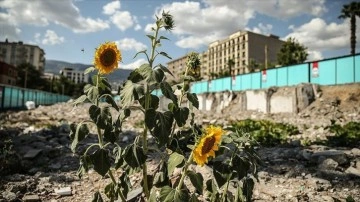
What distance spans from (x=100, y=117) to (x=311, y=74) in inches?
777

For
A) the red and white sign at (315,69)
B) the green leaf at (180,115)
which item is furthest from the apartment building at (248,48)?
the green leaf at (180,115)

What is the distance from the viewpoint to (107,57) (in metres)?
2.49

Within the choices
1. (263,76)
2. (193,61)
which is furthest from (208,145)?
(263,76)

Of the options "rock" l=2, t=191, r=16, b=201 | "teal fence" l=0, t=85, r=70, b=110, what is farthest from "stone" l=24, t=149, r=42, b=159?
"teal fence" l=0, t=85, r=70, b=110

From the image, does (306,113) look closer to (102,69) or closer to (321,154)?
(321,154)

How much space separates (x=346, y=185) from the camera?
4344 millimetres

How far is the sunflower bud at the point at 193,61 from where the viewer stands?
2.44m

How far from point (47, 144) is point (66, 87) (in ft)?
322

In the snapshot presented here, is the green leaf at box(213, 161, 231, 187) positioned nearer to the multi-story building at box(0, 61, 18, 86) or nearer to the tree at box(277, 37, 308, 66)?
the tree at box(277, 37, 308, 66)

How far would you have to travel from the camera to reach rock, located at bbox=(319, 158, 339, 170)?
5.00 metres

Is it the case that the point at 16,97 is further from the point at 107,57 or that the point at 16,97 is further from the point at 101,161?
the point at 101,161

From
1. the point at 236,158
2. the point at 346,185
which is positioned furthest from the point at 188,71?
the point at 346,185

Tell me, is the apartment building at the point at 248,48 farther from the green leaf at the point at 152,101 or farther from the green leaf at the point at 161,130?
the green leaf at the point at 161,130

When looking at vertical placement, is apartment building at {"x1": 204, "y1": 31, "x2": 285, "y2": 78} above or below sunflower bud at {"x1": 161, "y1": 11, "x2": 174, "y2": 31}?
above
